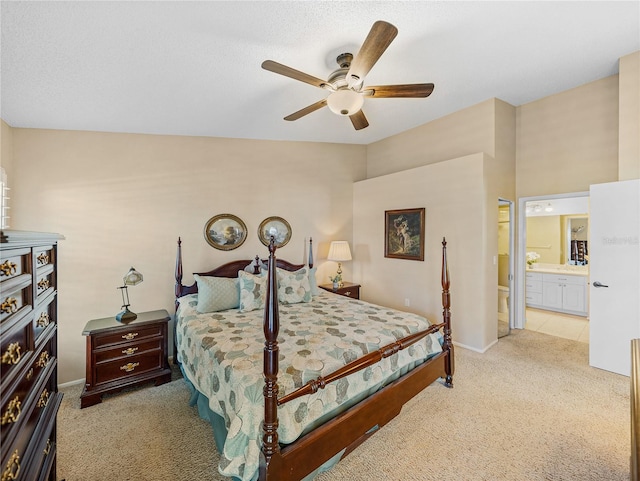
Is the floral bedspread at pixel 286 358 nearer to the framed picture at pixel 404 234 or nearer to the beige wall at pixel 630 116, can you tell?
the framed picture at pixel 404 234

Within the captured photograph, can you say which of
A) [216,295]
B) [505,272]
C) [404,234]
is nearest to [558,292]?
[505,272]

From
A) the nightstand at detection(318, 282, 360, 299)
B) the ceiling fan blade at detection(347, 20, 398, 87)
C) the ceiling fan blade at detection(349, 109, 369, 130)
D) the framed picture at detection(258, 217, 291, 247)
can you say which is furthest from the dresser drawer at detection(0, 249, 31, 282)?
the nightstand at detection(318, 282, 360, 299)

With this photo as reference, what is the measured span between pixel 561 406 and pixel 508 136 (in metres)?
3.54

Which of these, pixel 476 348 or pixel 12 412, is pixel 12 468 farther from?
pixel 476 348

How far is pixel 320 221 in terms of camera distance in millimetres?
5020

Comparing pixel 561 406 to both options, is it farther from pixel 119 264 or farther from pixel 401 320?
pixel 119 264

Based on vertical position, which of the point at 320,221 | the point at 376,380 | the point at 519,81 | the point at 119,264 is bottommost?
the point at 376,380

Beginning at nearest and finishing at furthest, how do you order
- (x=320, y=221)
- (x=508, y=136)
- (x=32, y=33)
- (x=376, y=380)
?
(x=32, y=33)
(x=376, y=380)
(x=508, y=136)
(x=320, y=221)

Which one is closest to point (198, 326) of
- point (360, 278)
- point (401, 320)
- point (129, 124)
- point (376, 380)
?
point (376, 380)

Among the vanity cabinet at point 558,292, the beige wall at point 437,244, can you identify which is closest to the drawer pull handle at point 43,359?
the beige wall at point 437,244

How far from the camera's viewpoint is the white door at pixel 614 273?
9.98ft

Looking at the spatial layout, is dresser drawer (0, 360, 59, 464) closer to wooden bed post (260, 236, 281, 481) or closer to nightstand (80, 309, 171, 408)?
wooden bed post (260, 236, 281, 481)

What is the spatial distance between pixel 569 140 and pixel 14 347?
5697mm

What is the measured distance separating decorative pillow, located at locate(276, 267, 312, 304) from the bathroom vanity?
13.7ft
